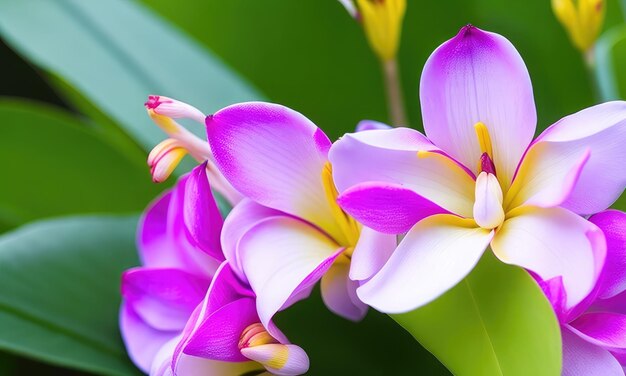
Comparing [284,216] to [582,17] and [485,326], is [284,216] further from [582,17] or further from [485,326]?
[582,17]

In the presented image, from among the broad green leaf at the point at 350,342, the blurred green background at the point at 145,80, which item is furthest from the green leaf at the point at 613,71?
the broad green leaf at the point at 350,342

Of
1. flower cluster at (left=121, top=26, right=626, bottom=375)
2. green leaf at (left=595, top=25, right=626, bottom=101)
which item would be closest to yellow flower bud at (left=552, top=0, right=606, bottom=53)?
green leaf at (left=595, top=25, right=626, bottom=101)

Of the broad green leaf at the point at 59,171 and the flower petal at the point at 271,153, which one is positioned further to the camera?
the broad green leaf at the point at 59,171

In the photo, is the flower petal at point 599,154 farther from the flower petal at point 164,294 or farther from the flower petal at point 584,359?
the flower petal at point 164,294

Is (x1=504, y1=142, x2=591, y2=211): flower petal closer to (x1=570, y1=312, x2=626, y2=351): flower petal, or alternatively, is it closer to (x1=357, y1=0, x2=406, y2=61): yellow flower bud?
(x1=570, y1=312, x2=626, y2=351): flower petal

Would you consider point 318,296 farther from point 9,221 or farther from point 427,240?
point 9,221

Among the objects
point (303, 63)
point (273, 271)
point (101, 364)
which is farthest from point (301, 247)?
point (303, 63)
